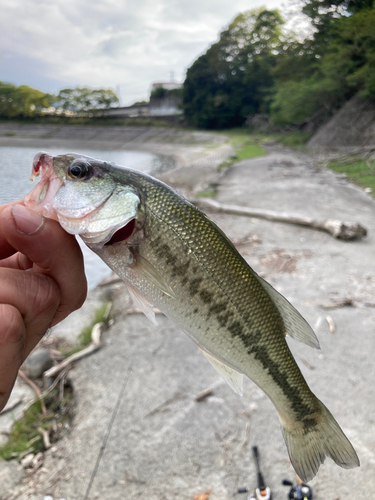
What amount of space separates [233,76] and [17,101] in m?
36.4

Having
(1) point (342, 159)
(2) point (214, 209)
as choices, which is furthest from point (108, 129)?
(2) point (214, 209)

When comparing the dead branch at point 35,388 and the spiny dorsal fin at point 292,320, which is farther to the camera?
the dead branch at point 35,388

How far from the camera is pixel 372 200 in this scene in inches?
448

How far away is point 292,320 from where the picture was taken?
1700mm

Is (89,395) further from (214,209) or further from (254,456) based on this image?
(214,209)

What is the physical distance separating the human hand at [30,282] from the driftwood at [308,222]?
7248mm

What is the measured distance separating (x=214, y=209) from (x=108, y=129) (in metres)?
51.6

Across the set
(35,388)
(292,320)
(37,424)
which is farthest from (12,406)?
(292,320)

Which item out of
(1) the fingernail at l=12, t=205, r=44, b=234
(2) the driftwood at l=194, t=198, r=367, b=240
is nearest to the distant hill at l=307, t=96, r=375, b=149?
(2) the driftwood at l=194, t=198, r=367, b=240

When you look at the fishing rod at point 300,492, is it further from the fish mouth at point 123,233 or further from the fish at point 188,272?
the fish mouth at point 123,233

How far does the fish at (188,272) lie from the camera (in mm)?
1480

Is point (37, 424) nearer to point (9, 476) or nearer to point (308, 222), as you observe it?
A: point (9, 476)

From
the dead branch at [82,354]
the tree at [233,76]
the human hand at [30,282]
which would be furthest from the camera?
the tree at [233,76]

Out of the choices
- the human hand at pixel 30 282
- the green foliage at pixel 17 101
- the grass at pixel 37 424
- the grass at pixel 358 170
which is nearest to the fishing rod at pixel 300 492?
the grass at pixel 37 424
